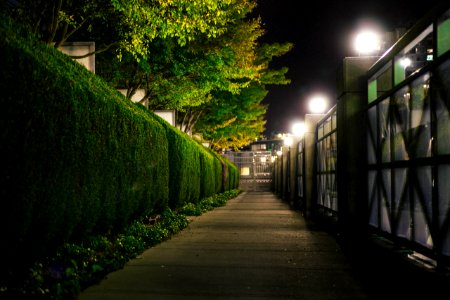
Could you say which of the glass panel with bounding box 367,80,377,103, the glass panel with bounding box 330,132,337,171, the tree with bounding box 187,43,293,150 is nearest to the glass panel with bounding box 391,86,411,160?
the glass panel with bounding box 367,80,377,103

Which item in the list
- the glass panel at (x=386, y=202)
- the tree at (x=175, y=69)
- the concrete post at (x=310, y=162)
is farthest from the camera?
the tree at (x=175, y=69)

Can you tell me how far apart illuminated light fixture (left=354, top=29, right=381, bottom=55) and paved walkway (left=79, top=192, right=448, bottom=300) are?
136 inches

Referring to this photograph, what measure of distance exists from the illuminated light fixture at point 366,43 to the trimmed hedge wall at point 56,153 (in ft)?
13.6

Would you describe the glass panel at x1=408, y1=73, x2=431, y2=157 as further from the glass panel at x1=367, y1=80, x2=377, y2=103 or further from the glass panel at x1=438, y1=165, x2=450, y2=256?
the glass panel at x1=367, y1=80, x2=377, y2=103

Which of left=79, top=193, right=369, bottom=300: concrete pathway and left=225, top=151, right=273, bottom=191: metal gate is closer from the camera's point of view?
left=79, top=193, right=369, bottom=300: concrete pathway

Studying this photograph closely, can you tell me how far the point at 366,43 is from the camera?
8352 millimetres

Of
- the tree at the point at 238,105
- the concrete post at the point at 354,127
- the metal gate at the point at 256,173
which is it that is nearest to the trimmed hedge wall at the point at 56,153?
the concrete post at the point at 354,127

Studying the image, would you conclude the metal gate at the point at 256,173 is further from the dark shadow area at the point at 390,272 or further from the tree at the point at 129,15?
the dark shadow area at the point at 390,272

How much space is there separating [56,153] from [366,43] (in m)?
5.71

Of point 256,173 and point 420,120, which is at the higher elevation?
point 420,120

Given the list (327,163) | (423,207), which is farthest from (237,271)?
(327,163)

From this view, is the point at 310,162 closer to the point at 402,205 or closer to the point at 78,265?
the point at 402,205

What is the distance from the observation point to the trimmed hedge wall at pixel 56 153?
429 cm

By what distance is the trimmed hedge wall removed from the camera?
429 centimetres
